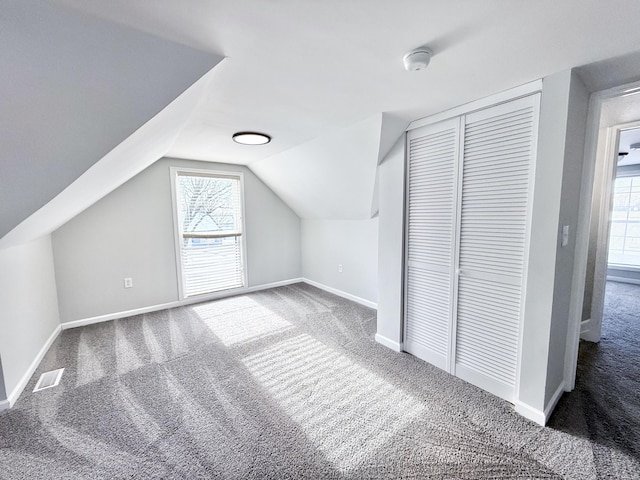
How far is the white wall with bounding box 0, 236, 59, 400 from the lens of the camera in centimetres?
190

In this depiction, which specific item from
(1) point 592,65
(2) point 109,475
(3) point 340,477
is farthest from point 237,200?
(1) point 592,65

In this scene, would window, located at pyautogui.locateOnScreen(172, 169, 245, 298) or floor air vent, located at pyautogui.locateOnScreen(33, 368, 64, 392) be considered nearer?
floor air vent, located at pyautogui.locateOnScreen(33, 368, 64, 392)

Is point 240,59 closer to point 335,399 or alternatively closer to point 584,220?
point 335,399

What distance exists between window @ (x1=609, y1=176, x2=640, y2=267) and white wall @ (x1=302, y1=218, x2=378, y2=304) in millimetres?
4739

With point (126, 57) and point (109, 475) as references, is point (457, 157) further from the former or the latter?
point (109, 475)

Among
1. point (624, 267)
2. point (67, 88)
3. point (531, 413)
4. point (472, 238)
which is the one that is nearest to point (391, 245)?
point (472, 238)

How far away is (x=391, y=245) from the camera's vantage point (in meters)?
2.50

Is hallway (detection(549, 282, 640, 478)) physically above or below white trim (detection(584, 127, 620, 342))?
below

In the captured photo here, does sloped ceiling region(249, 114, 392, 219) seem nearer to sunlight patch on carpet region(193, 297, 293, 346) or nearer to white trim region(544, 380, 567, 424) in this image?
sunlight patch on carpet region(193, 297, 293, 346)

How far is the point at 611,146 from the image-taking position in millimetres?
2586

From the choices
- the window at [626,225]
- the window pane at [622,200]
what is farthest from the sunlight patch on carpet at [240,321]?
the window pane at [622,200]

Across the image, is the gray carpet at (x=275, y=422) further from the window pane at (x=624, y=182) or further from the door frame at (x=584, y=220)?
the window pane at (x=624, y=182)

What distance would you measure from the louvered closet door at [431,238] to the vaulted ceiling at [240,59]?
0.34 metres

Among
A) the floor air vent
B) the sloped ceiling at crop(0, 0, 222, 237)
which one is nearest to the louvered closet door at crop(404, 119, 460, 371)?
the sloped ceiling at crop(0, 0, 222, 237)
